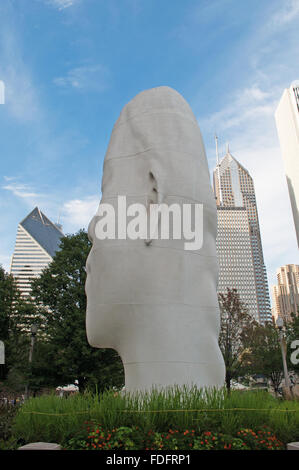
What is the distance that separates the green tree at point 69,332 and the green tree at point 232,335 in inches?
372

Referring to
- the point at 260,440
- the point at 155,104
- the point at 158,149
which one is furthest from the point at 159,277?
the point at 155,104

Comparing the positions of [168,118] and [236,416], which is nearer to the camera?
[236,416]

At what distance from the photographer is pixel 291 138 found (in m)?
96.6

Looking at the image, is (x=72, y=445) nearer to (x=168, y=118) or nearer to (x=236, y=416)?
(x=236, y=416)

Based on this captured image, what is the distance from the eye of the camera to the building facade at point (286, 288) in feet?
405

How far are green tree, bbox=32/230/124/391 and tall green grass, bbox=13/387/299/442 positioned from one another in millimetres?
12172

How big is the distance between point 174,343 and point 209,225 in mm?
2441

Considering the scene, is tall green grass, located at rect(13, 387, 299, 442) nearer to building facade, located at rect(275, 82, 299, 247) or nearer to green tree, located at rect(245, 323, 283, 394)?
green tree, located at rect(245, 323, 283, 394)

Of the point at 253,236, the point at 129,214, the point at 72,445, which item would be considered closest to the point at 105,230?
the point at 129,214

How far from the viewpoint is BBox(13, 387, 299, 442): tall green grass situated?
4.64 m

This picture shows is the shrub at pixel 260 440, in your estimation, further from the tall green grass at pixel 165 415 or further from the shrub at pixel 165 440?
the tall green grass at pixel 165 415

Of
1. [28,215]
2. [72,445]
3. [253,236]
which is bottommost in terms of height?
[72,445]

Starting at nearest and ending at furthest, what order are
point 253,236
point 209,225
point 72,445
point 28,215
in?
point 72,445 → point 209,225 → point 253,236 → point 28,215

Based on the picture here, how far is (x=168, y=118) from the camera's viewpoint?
24.2ft
